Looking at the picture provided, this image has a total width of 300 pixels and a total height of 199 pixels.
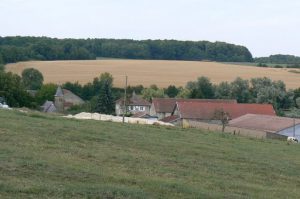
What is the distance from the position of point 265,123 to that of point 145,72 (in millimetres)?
54951

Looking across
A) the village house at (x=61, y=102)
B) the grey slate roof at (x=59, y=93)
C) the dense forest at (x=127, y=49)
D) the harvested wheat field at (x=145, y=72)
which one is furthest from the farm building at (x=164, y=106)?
the dense forest at (x=127, y=49)

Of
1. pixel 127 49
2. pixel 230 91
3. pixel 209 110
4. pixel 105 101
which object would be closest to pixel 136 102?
pixel 105 101

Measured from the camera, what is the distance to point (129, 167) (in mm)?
17906

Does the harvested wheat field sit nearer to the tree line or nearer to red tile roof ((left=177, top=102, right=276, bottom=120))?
the tree line

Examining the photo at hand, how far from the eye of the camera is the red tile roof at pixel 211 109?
249 feet

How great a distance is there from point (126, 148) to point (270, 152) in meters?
8.75

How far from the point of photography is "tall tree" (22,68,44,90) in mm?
105988

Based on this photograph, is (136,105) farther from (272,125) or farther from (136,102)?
(272,125)

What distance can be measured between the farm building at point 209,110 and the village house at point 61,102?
61.8 feet

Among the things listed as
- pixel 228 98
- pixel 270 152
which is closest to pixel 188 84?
pixel 228 98

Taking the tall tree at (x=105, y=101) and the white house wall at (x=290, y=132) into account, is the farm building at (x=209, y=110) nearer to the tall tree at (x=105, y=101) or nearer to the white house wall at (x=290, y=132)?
the tall tree at (x=105, y=101)

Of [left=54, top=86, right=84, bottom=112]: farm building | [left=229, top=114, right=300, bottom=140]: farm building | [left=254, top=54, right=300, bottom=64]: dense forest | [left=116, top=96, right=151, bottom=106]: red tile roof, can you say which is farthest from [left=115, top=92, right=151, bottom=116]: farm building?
[left=254, top=54, right=300, bottom=64]: dense forest

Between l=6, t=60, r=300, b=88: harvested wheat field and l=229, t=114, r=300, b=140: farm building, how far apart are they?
36536 mm

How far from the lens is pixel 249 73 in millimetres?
111750
